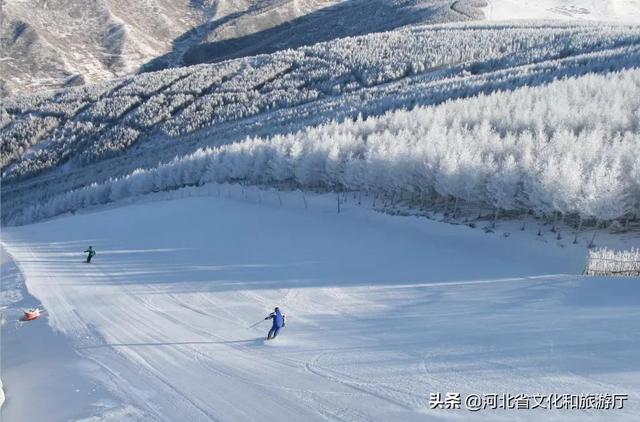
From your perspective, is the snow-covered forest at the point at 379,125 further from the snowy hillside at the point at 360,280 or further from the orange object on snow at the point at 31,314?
the orange object on snow at the point at 31,314

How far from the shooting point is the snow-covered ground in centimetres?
14988

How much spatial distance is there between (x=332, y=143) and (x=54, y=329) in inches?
990

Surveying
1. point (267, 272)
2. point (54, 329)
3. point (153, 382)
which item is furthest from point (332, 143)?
point (153, 382)

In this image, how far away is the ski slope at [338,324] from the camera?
41.3 ft

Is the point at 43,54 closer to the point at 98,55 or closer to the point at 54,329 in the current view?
the point at 98,55

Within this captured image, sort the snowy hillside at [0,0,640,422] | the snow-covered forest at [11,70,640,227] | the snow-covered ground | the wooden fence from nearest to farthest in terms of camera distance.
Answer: the snowy hillside at [0,0,640,422] < the wooden fence < the snow-covered forest at [11,70,640,227] < the snow-covered ground

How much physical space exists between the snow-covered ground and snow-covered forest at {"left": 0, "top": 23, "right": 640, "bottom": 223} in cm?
2601

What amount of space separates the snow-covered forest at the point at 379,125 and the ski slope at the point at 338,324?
3.37m

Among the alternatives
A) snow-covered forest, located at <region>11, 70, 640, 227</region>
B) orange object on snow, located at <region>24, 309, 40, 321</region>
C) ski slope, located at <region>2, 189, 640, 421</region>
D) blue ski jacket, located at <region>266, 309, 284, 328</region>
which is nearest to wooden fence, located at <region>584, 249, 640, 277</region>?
ski slope, located at <region>2, 189, 640, 421</region>

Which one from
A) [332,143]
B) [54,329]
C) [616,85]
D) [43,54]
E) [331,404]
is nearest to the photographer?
[331,404]

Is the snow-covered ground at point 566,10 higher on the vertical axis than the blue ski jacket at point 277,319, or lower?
higher

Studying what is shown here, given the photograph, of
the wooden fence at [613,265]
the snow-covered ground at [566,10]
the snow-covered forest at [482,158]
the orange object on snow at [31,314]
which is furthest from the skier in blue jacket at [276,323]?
the snow-covered ground at [566,10]

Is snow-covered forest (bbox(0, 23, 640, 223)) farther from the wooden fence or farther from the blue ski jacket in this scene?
the blue ski jacket

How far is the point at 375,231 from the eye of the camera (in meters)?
28.0
